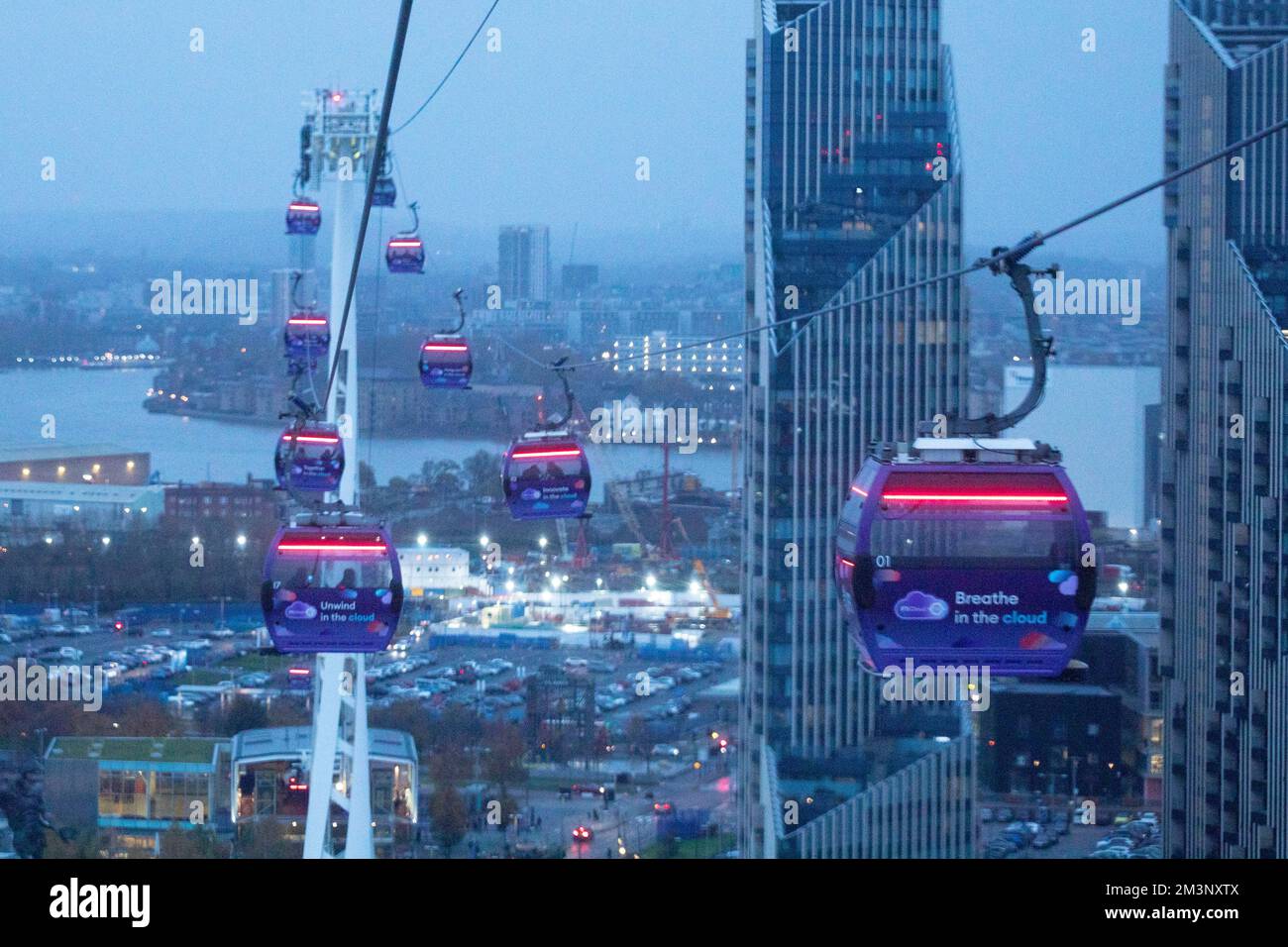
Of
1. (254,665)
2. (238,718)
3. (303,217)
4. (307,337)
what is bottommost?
(238,718)

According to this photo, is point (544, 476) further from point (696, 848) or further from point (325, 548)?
point (696, 848)

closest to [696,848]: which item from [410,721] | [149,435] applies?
[410,721]

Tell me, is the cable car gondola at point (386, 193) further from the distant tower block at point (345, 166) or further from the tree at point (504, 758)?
the tree at point (504, 758)

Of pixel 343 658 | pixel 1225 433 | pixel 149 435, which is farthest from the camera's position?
pixel 1225 433

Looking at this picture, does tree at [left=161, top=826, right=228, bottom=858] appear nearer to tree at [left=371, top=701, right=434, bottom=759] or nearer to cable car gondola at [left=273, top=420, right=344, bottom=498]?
tree at [left=371, top=701, right=434, bottom=759]

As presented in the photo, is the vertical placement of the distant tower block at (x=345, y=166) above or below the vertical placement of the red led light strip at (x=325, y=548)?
above

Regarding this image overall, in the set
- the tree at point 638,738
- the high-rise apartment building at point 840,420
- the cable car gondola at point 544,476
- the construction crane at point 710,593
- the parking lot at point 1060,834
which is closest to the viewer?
the cable car gondola at point 544,476

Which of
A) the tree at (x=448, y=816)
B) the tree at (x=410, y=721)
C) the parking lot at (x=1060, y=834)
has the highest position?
the tree at (x=410, y=721)

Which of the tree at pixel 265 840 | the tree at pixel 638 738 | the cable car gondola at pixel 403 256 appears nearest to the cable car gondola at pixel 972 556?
the cable car gondola at pixel 403 256
